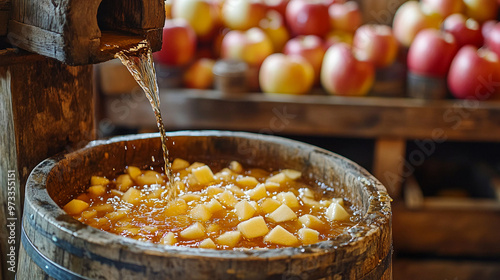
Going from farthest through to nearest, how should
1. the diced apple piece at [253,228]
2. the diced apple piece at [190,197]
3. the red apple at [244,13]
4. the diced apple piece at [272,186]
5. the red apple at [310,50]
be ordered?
the red apple at [244,13] → the red apple at [310,50] → the diced apple piece at [272,186] → the diced apple piece at [190,197] → the diced apple piece at [253,228]

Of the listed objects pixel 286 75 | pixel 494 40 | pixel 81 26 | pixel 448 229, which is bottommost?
pixel 448 229

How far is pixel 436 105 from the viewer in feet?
9.64

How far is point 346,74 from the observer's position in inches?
120

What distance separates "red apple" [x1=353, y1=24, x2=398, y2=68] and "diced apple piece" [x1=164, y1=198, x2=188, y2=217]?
2047 mm

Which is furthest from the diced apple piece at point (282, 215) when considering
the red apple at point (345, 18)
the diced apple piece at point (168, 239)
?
the red apple at point (345, 18)

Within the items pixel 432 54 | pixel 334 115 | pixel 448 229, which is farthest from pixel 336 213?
pixel 432 54

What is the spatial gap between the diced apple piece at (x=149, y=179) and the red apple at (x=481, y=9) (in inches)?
110

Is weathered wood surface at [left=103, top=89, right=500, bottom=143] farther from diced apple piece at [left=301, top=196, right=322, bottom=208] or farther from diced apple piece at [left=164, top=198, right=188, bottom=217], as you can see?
diced apple piece at [left=164, top=198, right=188, bottom=217]

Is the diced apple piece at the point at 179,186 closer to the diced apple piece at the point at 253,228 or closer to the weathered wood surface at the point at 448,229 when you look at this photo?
the diced apple piece at the point at 253,228

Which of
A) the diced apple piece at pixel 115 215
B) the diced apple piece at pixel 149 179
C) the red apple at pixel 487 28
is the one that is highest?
the red apple at pixel 487 28

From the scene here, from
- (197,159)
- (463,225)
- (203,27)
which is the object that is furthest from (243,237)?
(203,27)

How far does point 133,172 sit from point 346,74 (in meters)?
1.68

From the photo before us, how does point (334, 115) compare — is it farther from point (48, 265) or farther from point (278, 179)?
point (48, 265)

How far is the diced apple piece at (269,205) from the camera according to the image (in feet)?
5.11
